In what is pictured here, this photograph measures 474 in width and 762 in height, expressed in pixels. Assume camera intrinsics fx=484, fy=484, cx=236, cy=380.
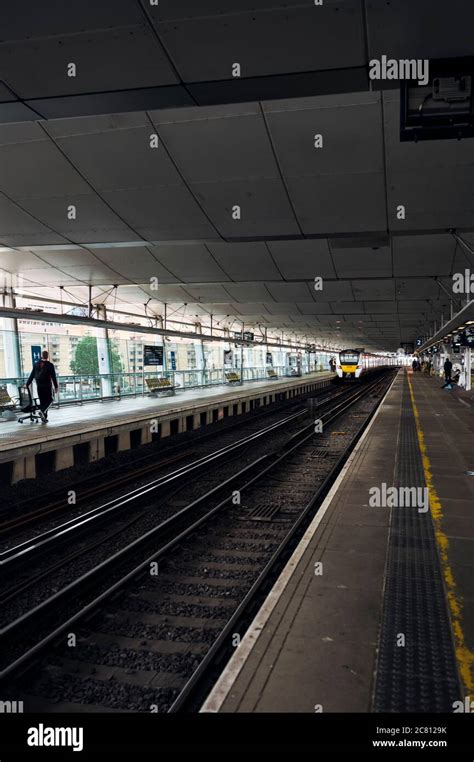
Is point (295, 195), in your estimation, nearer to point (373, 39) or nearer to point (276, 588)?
point (373, 39)

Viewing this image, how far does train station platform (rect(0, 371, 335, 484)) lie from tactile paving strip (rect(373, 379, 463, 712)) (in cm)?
721

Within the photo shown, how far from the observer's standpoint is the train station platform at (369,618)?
276 centimetres

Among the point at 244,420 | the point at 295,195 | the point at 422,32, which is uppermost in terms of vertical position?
the point at 295,195

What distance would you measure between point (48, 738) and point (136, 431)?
11967mm

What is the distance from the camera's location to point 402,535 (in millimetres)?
5438

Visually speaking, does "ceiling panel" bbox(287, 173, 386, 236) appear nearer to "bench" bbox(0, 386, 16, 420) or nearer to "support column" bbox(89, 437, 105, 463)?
"support column" bbox(89, 437, 105, 463)

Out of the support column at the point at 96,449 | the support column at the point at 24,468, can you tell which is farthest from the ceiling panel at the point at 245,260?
the support column at the point at 24,468

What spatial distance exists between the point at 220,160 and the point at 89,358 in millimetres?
14523

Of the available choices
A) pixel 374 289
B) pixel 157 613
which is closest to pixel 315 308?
pixel 374 289

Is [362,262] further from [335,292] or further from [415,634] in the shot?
[415,634]

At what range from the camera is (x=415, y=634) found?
339cm

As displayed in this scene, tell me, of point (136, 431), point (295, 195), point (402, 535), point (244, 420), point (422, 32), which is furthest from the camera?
point (244, 420)

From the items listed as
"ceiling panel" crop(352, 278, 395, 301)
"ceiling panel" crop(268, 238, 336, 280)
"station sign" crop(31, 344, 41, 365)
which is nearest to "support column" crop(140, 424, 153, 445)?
"station sign" crop(31, 344, 41, 365)

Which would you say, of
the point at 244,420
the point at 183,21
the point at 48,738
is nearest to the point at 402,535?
the point at 48,738
